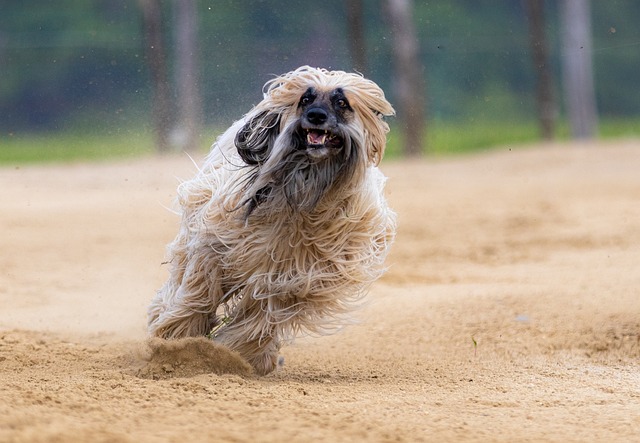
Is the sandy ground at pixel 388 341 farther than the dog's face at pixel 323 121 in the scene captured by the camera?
No

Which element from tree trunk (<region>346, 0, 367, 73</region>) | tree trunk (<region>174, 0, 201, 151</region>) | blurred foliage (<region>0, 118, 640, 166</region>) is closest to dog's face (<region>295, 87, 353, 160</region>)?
blurred foliage (<region>0, 118, 640, 166</region>)

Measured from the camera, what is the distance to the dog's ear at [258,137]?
4.54m

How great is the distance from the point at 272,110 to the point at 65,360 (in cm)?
160

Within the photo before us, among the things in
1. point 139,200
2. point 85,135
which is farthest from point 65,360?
point 85,135

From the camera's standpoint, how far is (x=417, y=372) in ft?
16.4

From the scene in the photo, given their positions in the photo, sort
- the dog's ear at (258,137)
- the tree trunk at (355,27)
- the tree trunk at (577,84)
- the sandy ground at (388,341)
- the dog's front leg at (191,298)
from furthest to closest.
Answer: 1. the tree trunk at (577,84)
2. the tree trunk at (355,27)
3. the dog's front leg at (191,298)
4. the dog's ear at (258,137)
5. the sandy ground at (388,341)

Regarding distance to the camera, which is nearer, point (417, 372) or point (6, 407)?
point (6, 407)

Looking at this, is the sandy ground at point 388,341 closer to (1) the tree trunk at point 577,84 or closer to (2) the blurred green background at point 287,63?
(2) the blurred green background at point 287,63

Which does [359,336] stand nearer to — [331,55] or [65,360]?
[65,360]

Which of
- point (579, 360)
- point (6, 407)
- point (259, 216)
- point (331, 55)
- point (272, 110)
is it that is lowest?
point (579, 360)

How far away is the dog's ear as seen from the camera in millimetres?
4539

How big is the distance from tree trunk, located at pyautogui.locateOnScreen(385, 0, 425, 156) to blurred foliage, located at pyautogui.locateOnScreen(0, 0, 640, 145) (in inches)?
14.5

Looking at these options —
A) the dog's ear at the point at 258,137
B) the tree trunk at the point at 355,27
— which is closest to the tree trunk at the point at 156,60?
the tree trunk at the point at 355,27

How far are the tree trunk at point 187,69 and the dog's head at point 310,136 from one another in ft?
41.9
